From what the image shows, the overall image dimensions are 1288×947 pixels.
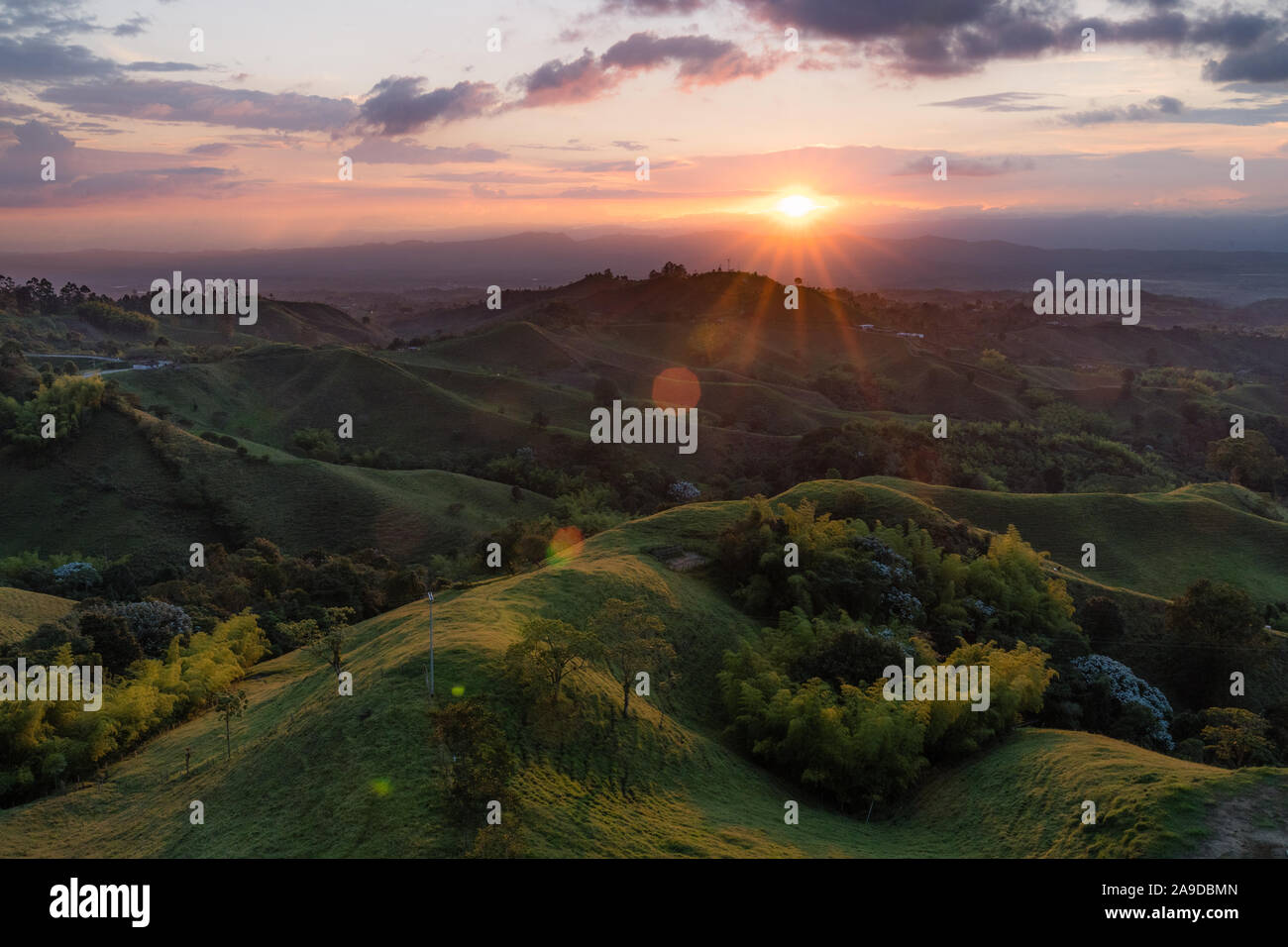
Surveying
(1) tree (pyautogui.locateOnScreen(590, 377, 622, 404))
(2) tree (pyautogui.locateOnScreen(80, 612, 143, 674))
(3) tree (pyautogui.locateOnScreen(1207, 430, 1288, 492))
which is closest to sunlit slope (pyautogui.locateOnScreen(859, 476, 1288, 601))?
(2) tree (pyautogui.locateOnScreen(80, 612, 143, 674))

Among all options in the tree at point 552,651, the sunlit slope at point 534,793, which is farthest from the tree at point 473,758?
the tree at point 552,651

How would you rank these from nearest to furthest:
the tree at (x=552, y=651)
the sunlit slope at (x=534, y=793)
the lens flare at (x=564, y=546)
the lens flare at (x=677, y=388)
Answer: the sunlit slope at (x=534, y=793)
the tree at (x=552, y=651)
the lens flare at (x=564, y=546)
the lens flare at (x=677, y=388)

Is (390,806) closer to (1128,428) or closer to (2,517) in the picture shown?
(2,517)

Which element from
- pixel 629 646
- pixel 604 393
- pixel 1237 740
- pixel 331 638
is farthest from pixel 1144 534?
pixel 604 393

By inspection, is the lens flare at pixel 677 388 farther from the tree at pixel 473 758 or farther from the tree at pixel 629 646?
the tree at pixel 473 758

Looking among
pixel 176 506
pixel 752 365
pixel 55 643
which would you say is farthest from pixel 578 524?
pixel 752 365

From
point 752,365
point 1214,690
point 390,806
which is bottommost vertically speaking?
point 1214,690

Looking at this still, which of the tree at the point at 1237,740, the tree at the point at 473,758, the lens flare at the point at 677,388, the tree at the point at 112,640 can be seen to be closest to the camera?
the tree at the point at 473,758
